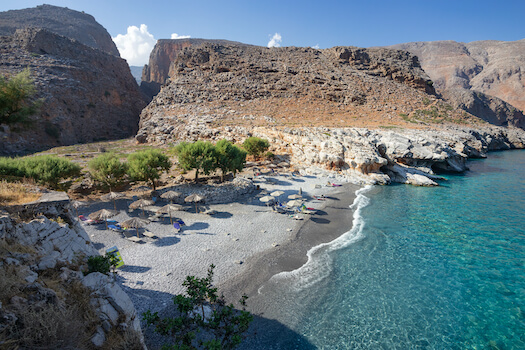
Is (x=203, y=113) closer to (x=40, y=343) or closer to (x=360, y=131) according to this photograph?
(x=360, y=131)

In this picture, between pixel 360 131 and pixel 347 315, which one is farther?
pixel 360 131

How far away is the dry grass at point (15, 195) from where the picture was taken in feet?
29.6

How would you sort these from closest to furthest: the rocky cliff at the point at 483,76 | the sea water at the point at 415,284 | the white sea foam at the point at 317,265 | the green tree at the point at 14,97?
1. the sea water at the point at 415,284
2. the white sea foam at the point at 317,265
3. the green tree at the point at 14,97
4. the rocky cliff at the point at 483,76

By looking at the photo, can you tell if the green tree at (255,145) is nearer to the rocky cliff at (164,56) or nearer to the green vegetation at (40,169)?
the green vegetation at (40,169)

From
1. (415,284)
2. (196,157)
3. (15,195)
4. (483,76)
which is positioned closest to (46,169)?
(196,157)

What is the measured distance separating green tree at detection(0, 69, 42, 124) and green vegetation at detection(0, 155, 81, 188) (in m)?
6.19

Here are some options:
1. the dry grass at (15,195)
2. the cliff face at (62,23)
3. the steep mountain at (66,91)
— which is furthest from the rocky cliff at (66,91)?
the dry grass at (15,195)

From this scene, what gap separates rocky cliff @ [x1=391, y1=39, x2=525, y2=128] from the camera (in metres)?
107

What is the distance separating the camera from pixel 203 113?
205ft

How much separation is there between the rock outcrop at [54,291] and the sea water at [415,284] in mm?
7047

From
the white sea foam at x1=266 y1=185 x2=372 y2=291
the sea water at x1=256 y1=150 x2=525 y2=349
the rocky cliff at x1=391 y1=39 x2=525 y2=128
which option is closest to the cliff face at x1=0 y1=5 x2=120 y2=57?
the white sea foam at x1=266 y1=185 x2=372 y2=291

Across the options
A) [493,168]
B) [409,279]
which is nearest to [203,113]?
[409,279]

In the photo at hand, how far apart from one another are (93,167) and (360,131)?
4511 centimetres

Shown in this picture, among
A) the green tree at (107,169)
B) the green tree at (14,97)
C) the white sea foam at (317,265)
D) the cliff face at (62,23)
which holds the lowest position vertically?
the white sea foam at (317,265)
